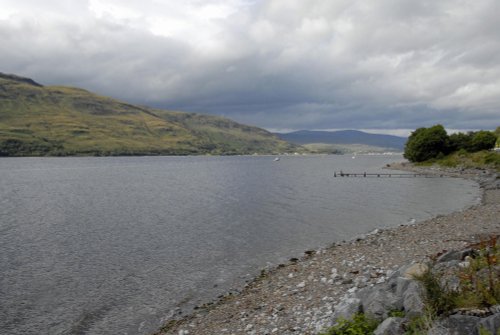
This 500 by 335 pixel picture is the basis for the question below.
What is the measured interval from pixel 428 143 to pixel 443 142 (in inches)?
222

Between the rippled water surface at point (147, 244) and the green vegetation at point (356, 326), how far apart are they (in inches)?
460

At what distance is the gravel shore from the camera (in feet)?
59.5

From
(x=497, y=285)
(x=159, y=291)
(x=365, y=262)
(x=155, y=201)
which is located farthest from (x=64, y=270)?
(x=155, y=201)

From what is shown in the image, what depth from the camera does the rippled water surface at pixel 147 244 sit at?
24.0 meters

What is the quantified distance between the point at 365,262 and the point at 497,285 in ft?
54.3

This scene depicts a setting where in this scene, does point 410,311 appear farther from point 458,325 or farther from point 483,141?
point 483,141

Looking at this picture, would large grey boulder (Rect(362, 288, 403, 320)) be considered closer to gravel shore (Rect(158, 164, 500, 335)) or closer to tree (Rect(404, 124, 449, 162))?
gravel shore (Rect(158, 164, 500, 335))

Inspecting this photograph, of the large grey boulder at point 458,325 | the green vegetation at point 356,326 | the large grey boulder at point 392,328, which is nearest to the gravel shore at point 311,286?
the green vegetation at point 356,326

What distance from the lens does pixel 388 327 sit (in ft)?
36.0

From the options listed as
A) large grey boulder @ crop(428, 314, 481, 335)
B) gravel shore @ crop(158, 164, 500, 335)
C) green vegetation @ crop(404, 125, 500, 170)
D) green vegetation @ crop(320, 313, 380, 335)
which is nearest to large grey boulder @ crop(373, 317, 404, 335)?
green vegetation @ crop(320, 313, 380, 335)

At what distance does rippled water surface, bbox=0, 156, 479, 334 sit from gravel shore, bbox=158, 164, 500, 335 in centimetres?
262

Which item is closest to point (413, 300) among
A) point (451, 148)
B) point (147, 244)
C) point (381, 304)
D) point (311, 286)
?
point (381, 304)

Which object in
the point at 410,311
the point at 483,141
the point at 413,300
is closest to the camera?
the point at 410,311

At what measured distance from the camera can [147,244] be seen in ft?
132
